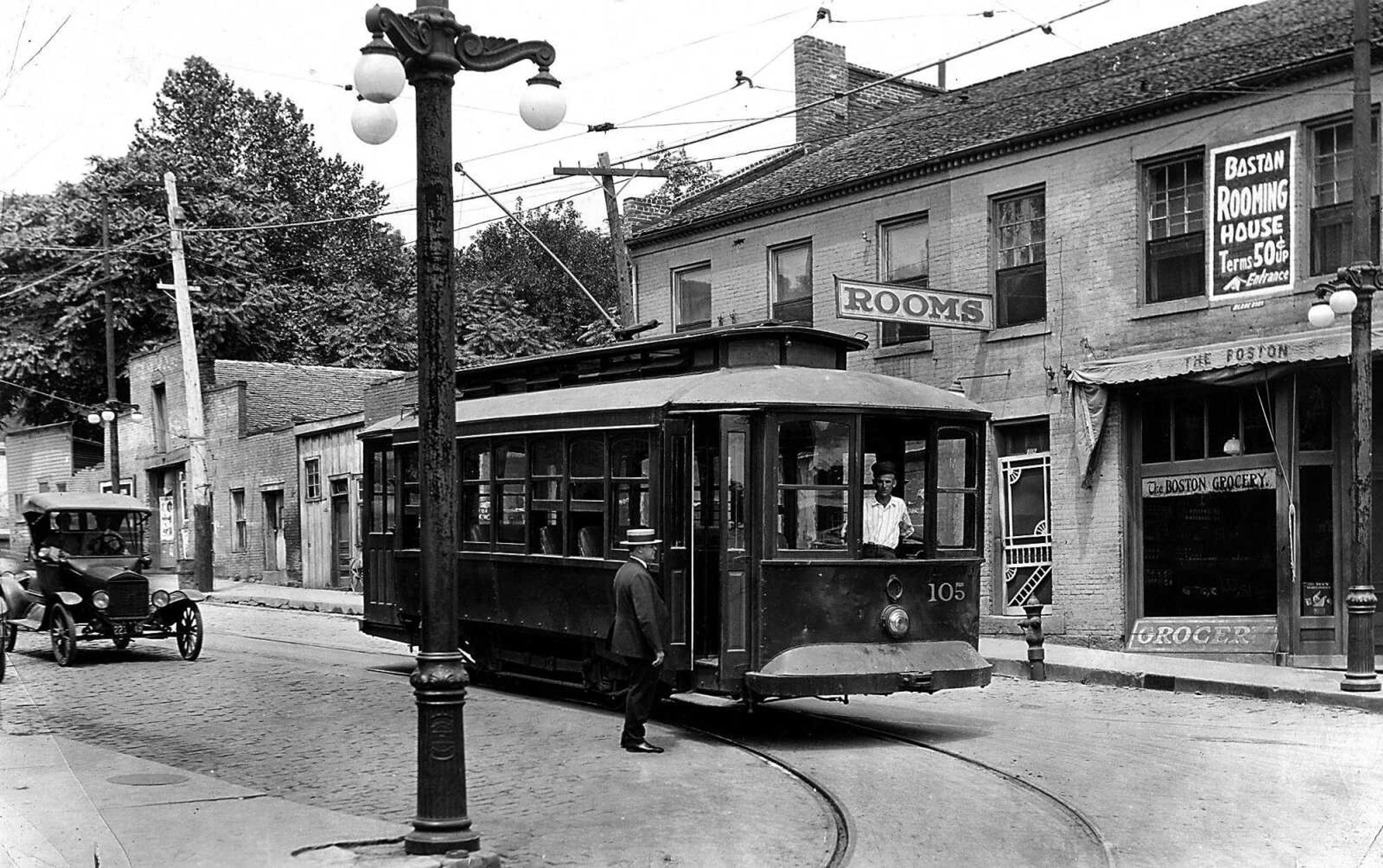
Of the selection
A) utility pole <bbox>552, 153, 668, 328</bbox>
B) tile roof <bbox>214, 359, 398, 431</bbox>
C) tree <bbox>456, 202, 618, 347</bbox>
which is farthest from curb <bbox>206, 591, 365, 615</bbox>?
tree <bbox>456, 202, 618, 347</bbox>

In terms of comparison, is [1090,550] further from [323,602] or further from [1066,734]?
[323,602]

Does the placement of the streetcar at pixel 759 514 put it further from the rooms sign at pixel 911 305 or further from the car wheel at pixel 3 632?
the rooms sign at pixel 911 305

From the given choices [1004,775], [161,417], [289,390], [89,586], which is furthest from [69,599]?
[161,417]

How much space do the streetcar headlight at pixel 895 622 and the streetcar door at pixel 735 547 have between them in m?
1.12

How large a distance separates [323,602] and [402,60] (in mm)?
22824

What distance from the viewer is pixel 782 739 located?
11.6m

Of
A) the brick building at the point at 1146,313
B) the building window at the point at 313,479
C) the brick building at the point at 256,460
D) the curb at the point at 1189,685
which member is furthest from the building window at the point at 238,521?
the curb at the point at 1189,685

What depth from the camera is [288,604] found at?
29.5 metres

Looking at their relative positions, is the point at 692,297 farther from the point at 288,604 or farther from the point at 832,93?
the point at 288,604

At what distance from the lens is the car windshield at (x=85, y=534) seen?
17.7 m

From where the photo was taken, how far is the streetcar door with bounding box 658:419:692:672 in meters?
11.6

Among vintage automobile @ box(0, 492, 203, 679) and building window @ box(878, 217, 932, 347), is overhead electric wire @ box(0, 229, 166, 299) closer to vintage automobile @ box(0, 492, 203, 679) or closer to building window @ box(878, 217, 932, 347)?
vintage automobile @ box(0, 492, 203, 679)

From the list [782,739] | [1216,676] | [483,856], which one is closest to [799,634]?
[782,739]

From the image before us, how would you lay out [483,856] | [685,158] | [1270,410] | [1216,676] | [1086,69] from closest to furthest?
[483,856] → [1216,676] → [1270,410] → [1086,69] → [685,158]
